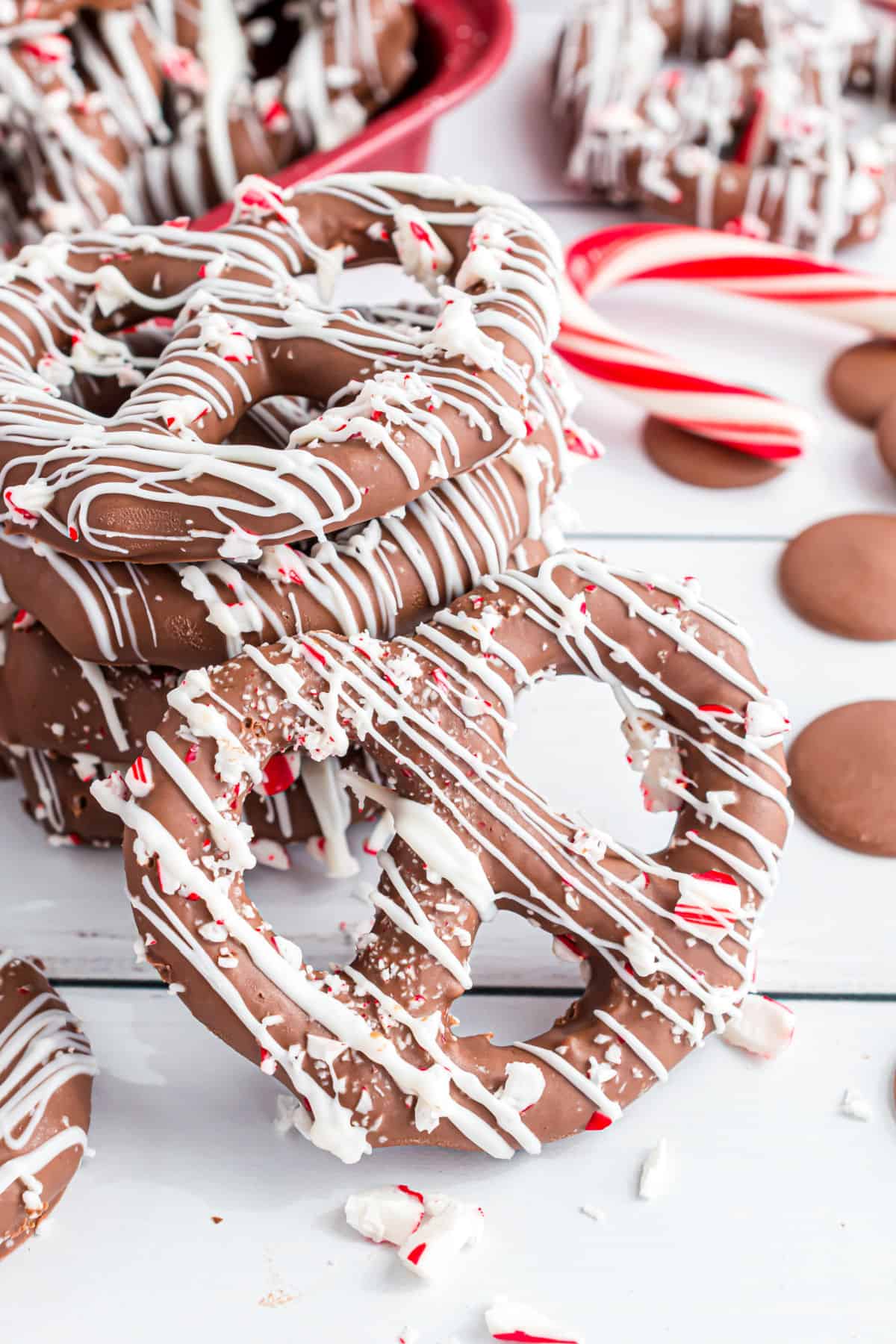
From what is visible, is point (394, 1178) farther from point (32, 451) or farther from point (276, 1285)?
point (32, 451)

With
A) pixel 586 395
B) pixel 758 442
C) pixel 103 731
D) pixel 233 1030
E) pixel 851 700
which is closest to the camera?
pixel 233 1030

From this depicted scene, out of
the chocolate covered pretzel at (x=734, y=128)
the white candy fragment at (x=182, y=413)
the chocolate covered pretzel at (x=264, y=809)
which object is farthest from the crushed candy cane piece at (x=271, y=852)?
the chocolate covered pretzel at (x=734, y=128)

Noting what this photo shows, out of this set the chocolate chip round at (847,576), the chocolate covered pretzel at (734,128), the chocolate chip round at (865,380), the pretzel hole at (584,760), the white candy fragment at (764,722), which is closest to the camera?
the white candy fragment at (764,722)

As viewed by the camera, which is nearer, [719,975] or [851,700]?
[719,975]

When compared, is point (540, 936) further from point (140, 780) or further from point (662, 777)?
point (140, 780)

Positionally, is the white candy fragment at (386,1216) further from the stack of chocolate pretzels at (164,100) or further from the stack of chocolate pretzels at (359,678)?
the stack of chocolate pretzels at (164,100)

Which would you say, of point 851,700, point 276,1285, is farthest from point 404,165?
point 276,1285

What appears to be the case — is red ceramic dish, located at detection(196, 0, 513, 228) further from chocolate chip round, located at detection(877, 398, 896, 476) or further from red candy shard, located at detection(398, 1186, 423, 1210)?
red candy shard, located at detection(398, 1186, 423, 1210)

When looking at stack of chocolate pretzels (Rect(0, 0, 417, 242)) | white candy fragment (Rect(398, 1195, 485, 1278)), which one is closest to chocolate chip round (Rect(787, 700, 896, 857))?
white candy fragment (Rect(398, 1195, 485, 1278))
